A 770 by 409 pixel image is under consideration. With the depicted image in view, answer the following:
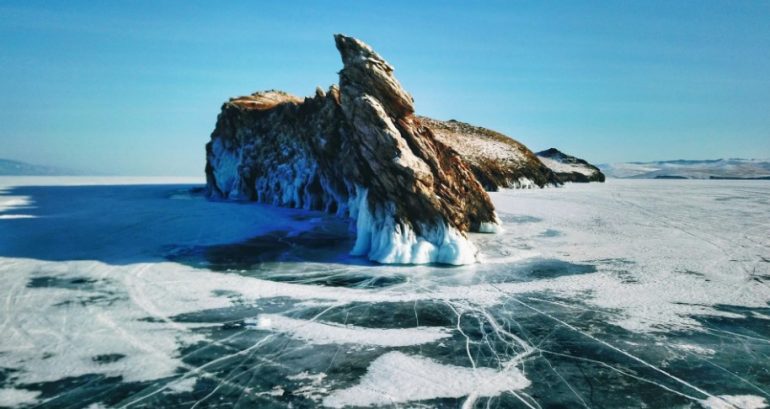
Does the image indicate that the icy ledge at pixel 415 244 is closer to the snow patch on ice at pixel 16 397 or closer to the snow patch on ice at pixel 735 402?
the snow patch on ice at pixel 735 402

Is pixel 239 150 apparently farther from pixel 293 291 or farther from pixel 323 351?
pixel 323 351

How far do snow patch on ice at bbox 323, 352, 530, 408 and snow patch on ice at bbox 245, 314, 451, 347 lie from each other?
0.73 m

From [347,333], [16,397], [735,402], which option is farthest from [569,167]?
[16,397]

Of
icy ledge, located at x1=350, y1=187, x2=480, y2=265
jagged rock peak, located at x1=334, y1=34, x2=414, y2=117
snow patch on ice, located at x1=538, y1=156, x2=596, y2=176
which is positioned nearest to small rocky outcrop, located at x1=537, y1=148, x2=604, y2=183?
snow patch on ice, located at x1=538, y1=156, x2=596, y2=176

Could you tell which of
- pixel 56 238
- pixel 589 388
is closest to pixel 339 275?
pixel 589 388

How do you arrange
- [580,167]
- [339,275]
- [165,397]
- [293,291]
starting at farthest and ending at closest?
[580,167] < [339,275] < [293,291] < [165,397]

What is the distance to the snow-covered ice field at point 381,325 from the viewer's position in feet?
20.0

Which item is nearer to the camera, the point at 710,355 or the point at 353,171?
the point at 710,355

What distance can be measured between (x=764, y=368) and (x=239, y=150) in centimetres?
3854

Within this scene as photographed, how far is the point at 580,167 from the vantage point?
239 ft

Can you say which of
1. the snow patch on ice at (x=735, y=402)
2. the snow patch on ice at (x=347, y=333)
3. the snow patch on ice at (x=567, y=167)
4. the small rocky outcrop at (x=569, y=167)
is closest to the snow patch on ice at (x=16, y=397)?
the snow patch on ice at (x=347, y=333)

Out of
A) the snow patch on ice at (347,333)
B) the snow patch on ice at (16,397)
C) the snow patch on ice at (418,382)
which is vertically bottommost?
the snow patch on ice at (418,382)

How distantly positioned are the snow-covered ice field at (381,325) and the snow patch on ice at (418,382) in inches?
1.2

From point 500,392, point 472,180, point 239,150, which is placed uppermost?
point 239,150
